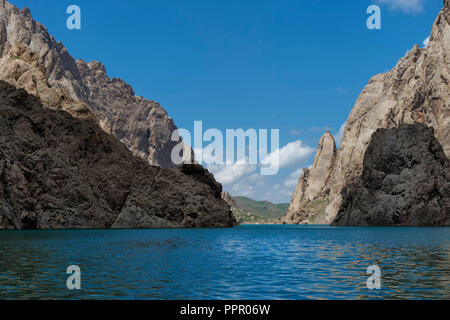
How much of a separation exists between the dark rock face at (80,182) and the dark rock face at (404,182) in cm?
5979

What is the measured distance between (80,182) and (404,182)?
118600 millimetres

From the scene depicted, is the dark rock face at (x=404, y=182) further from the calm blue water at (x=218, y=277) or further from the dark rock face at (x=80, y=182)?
the calm blue water at (x=218, y=277)

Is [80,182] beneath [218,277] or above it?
above

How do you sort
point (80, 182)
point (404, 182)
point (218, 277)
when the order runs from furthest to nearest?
point (404, 182)
point (80, 182)
point (218, 277)

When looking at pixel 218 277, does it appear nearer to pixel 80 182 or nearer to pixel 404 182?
pixel 80 182

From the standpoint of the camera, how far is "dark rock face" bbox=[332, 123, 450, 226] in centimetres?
16650

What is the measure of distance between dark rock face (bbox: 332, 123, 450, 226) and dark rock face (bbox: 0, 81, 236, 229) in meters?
59.8

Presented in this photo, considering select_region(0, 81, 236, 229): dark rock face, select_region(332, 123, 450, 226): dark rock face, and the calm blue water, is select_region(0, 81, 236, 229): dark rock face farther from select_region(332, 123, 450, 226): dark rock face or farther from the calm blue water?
the calm blue water

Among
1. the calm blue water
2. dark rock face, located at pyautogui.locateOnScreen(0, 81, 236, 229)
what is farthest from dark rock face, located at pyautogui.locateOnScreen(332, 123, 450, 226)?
the calm blue water

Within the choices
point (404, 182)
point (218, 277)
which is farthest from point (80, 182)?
point (404, 182)

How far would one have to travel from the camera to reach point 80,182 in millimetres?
125750

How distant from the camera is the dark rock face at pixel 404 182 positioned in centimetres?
16650

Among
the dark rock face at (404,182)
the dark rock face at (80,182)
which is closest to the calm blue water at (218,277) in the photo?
the dark rock face at (80,182)
